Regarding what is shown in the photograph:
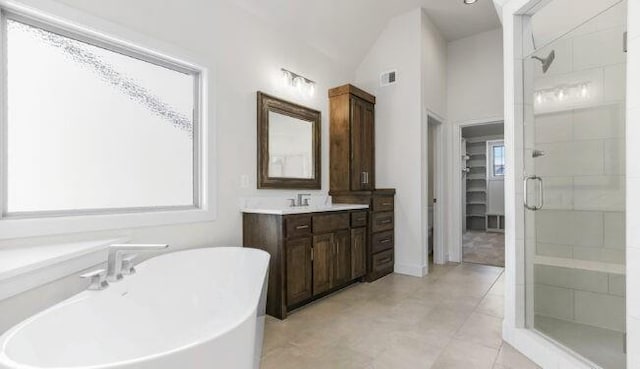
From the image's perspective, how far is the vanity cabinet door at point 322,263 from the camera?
290cm

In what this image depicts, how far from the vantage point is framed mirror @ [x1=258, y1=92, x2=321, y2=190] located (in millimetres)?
3068

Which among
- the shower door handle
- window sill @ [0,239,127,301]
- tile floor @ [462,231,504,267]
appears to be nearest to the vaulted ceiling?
window sill @ [0,239,127,301]

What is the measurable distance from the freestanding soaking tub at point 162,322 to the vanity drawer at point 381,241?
1691 millimetres

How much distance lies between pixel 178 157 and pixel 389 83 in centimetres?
275

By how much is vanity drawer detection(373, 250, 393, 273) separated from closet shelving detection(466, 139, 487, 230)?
488cm

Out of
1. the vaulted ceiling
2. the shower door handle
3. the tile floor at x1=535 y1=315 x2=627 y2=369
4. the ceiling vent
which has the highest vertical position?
the vaulted ceiling

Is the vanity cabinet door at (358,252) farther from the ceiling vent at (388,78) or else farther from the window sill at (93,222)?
the ceiling vent at (388,78)

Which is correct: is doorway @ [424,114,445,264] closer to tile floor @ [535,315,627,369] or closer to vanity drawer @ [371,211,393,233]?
vanity drawer @ [371,211,393,233]

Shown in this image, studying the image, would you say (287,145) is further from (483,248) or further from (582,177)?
(483,248)

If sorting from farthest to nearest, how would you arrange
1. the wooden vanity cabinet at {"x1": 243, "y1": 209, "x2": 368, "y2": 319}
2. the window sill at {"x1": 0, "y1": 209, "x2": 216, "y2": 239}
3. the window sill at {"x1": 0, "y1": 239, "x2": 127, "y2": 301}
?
the wooden vanity cabinet at {"x1": 243, "y1": 209, "x2": 368, "y2": 319}, the window sill at {"x1": 0, "y1": 209, "x2": 216, "y2": 239}, the window sill at {"x1": 0, "y1": 239, "x2": 127, "y2": 301}

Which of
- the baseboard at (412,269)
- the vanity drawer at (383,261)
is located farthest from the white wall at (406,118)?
the vanity drawer at (383,261)

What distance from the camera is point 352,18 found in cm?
374

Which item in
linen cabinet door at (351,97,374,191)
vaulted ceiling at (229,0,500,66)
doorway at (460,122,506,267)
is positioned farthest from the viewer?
doorway at (460,122,506,267)

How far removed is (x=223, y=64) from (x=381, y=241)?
8.29 feet
